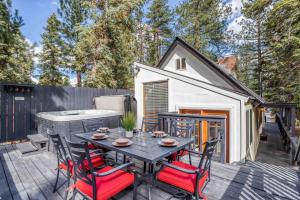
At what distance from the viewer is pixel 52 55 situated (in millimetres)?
13625

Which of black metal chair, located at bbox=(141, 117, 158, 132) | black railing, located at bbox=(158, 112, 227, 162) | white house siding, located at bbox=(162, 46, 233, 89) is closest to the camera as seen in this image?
black railing, located at bbox=(158, 112, 227, 162)

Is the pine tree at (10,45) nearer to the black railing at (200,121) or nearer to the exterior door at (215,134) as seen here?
Answer: the black railing at (200,121)

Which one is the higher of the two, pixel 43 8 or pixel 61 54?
pixel 43 8

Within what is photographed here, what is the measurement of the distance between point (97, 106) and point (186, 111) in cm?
441

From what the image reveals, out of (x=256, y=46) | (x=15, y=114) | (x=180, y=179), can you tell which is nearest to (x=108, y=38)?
(x=15, y=114)

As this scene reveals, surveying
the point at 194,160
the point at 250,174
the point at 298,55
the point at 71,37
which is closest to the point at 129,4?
the point at 71,37

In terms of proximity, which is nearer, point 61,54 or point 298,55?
point 298,55

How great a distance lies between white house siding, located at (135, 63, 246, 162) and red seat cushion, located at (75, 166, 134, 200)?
3362mm

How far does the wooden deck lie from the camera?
2446 millimetres

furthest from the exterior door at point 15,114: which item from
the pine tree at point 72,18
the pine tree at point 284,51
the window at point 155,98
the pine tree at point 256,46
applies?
the pine tree at point 256,46

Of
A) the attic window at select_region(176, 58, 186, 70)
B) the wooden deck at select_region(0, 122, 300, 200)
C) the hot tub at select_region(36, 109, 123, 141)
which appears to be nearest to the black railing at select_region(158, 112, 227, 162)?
the wooden deck at select_region(0, 122, 300, 200)

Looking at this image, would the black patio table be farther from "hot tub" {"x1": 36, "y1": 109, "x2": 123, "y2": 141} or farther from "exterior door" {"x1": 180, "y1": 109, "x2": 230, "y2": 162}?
"hot tub" {"x1": 36, "y1": 109, "x2": 123, "y2": 141}

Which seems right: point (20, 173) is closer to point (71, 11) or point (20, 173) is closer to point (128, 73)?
point (128, 73)

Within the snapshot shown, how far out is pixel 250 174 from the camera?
10.1ft
